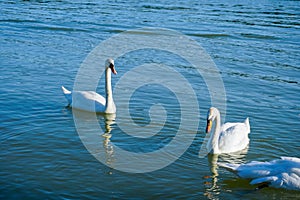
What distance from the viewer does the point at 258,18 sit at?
3050 centimetres

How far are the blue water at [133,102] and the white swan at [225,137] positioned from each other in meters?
0.22

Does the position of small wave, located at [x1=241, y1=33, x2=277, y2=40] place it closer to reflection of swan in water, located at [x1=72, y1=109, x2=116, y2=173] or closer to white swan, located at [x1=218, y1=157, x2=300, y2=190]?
reflection of swan in water, located at [x1=72, y1=109, x2=116, y2=173]

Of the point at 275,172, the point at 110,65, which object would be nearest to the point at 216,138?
the point at 275,172

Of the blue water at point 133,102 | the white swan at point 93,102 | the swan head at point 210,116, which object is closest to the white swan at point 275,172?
the blue water at point 133,102

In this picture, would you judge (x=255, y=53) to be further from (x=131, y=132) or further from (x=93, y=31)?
(x=131, y=132)

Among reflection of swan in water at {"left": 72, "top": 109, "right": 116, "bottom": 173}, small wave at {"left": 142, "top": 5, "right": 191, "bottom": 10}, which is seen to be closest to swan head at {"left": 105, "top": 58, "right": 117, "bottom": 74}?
reflection of swan in water at {"left": 72, "top": 109, "right": 116, "bottom": 173}

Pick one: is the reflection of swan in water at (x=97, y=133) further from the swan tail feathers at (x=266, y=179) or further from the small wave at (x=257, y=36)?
the small wave at (x=257, y=36)

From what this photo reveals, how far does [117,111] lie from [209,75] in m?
4.91

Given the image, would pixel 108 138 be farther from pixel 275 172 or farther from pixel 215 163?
pixel 275 172

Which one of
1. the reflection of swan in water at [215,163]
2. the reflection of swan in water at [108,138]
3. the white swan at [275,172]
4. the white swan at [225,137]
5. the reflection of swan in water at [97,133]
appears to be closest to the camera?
the white swan at [275,172]

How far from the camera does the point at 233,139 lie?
10852 mm

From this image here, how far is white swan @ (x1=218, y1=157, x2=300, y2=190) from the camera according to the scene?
28.5 ft

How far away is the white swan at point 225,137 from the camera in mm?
10516

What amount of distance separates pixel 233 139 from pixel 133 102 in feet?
12.7
